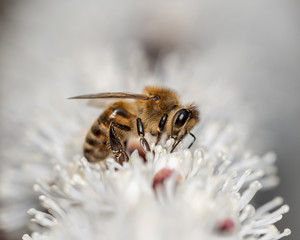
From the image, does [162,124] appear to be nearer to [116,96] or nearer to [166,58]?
[116,96]

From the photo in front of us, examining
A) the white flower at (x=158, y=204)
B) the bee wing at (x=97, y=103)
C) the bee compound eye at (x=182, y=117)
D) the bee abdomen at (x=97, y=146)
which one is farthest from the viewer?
the bee wing at (x=97, y=103)

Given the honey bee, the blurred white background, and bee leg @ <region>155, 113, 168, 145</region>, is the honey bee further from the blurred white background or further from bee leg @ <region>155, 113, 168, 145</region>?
the blurred white background

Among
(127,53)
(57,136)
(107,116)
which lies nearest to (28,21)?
(127,53)

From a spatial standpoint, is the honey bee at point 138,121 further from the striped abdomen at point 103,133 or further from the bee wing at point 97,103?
the bee wing at point 97,103

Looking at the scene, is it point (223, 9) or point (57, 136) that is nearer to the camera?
point (57, 136)

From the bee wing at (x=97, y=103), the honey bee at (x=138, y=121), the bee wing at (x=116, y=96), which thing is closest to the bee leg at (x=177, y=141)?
the honey bee at (x=138, y=121)

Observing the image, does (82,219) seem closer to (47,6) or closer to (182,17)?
(182,17)
